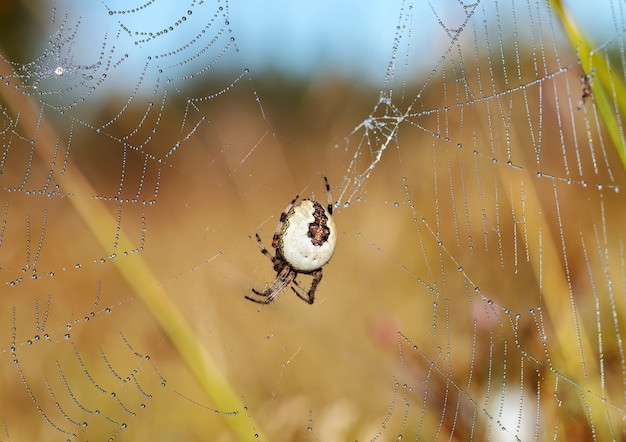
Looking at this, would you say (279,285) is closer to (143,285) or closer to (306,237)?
(306,237)

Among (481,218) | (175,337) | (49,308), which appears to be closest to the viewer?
(175,337)

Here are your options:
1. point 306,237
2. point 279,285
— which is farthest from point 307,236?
point 279,285

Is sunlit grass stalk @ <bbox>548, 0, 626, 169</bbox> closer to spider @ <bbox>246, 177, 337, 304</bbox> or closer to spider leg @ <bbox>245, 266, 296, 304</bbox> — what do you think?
spider @ <bbox>246, 177, 337, 304</bbox>

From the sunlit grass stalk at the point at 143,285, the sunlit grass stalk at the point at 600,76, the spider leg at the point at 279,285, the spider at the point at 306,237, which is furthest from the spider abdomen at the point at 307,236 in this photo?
the sunlit grass stalk at the point at 600,76

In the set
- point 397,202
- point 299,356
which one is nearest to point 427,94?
point 397,202

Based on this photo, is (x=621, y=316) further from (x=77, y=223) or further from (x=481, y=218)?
(x=77, y=223)

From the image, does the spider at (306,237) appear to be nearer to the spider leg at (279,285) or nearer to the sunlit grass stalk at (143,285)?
the spider leg at (279,285)
